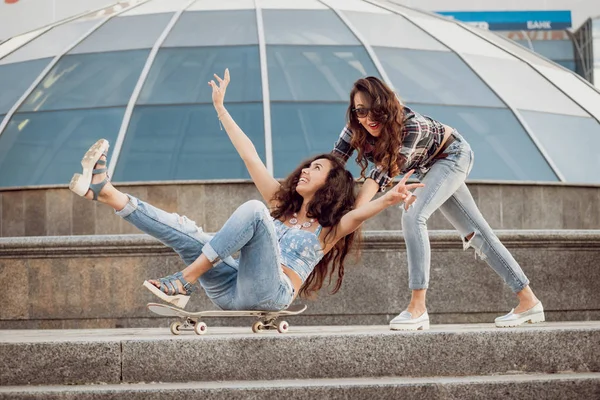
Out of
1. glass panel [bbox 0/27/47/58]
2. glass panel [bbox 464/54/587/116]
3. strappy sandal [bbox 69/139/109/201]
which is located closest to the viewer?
strappy sandal [bbox 69/139/109/201]

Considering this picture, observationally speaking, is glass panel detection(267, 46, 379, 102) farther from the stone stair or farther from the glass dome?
the stone stair

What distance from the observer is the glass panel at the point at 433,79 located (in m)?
11.9

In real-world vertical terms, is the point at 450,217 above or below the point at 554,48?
below

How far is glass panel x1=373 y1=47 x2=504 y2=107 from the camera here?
38.9 ft

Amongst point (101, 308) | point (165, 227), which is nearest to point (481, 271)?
point (101, 308)

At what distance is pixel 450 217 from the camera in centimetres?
621

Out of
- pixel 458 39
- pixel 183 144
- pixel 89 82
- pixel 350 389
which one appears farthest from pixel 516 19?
pixel 350 389

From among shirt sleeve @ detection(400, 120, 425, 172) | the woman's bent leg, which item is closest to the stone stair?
the woman's bent leg

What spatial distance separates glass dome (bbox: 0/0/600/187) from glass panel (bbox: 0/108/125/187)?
0.02 m

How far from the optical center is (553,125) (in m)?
12.3

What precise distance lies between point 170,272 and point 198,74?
13.7 ft

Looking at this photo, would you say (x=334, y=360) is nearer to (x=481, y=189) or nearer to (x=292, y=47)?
(x=481, y=189)

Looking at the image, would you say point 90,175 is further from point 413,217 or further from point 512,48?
point 512,48

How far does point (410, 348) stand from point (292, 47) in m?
7.89
